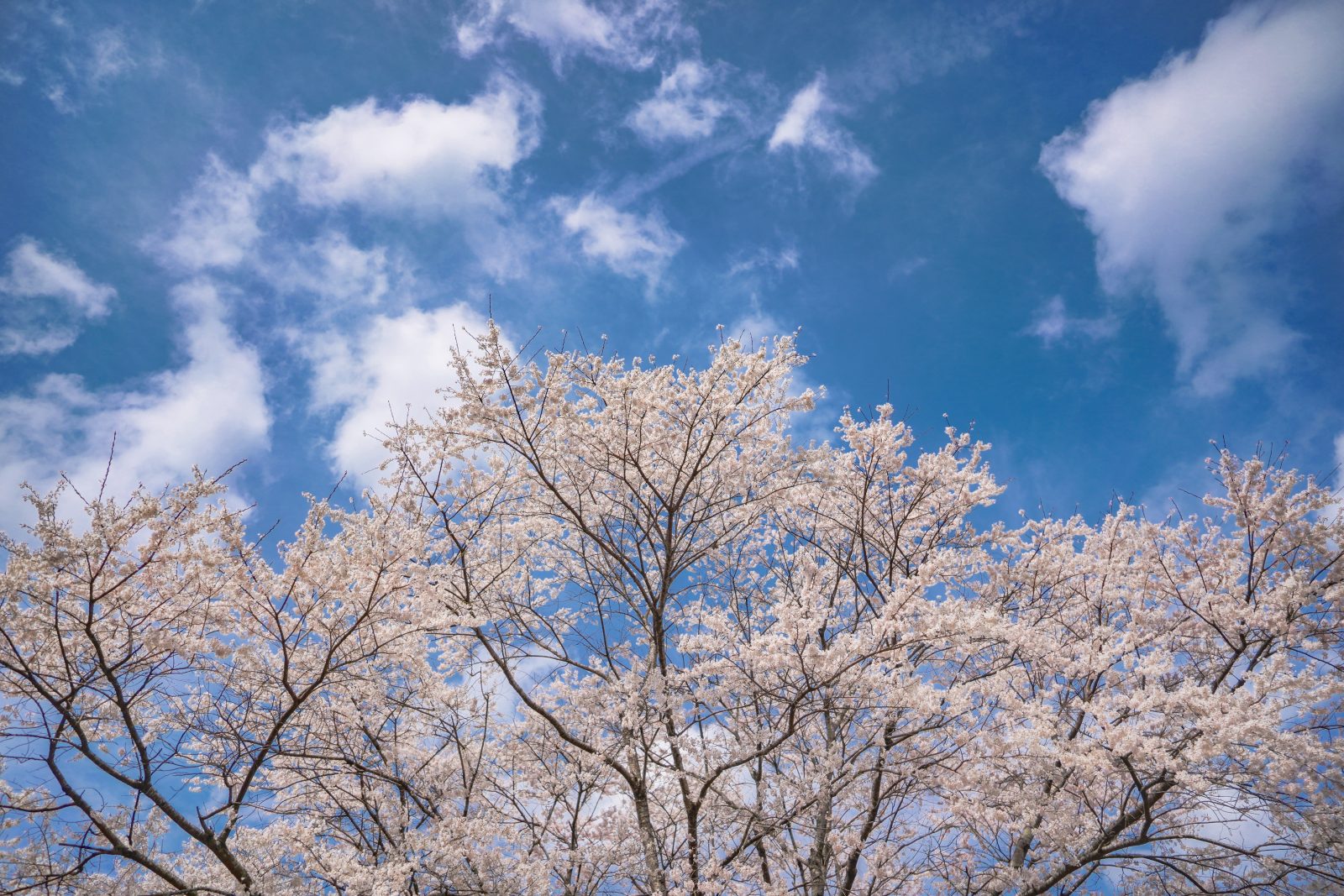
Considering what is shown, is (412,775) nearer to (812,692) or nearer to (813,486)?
(812,692)

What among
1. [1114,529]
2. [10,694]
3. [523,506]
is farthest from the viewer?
[1114,529]

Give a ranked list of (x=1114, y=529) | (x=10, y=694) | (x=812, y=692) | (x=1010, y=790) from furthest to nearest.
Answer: (x=1114, y=529) → (x=1010, y=790) → (x=812, y=692) → (x=10, y=694)

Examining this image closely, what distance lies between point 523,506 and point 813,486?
390cm

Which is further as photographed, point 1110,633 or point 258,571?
point 1110,633

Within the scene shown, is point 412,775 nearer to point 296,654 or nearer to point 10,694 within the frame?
point 296,654

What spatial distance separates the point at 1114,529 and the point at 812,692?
17.7 ft

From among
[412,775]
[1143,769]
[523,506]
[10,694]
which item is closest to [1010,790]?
[1143,769]

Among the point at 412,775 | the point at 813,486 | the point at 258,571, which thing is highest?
the point at 813,486

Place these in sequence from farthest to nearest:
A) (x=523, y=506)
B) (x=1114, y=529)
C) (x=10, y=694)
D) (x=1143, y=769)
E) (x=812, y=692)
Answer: (x=1114, y=529)
(x=523, y=506)
(x=812, y=692)
(x=1143, y=769)
(x=10, y=694)

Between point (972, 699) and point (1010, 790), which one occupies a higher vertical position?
point (972, 699)

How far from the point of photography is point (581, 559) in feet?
31.6

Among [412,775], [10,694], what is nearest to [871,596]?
[412,775]

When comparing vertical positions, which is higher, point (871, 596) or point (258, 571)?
point (871, 596)

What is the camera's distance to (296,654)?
6.71 metres
